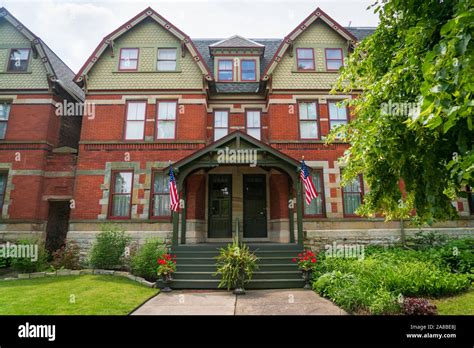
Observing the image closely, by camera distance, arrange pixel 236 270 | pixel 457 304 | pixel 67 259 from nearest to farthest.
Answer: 1. pixel 457 304
2. pixel 236 270
3. pixel 67 259

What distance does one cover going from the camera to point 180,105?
14234 mm

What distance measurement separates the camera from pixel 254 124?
49.2 ft

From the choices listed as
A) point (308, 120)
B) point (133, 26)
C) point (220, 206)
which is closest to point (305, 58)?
point (308, 120)

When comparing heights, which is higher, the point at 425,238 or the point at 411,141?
the point at 411,141

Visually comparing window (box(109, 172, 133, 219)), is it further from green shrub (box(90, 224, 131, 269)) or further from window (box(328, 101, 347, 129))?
window (box(328, 101, 347, 129))

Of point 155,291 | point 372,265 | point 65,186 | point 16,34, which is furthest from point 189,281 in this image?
point 16,34

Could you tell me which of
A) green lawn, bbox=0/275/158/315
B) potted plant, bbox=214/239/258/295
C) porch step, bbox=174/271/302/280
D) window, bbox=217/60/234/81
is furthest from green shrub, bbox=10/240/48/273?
window, bbox=217/60/234/81

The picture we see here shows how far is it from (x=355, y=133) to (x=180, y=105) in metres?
10.4

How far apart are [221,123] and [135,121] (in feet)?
14.8

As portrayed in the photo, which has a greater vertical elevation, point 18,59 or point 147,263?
point 18,59

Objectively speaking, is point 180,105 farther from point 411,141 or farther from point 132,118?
point 411,141

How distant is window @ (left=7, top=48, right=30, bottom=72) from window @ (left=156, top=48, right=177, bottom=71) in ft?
23.4

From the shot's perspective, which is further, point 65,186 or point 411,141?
point 65,186

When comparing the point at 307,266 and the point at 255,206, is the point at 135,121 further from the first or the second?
the point at 307,266
